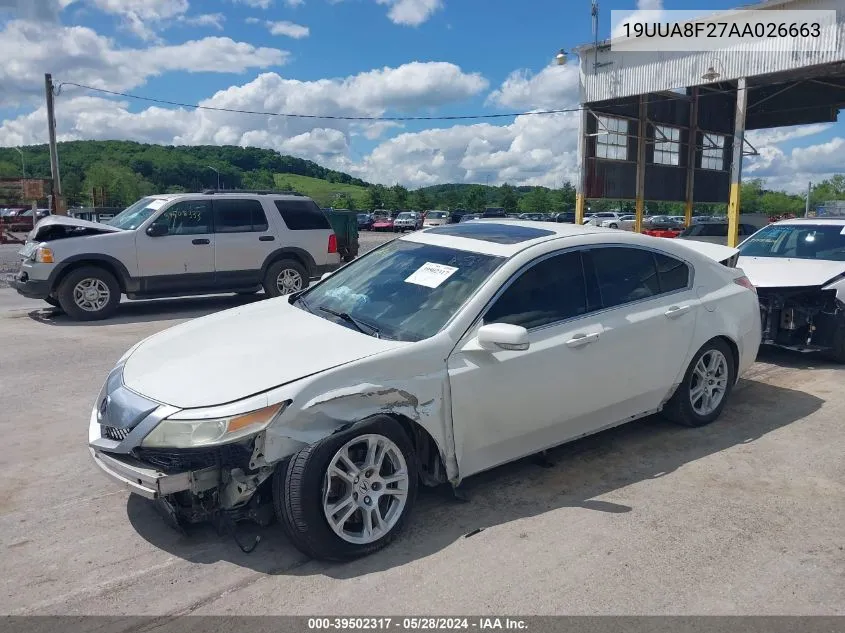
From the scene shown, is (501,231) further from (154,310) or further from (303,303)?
(154,310)

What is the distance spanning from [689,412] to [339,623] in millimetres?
3305

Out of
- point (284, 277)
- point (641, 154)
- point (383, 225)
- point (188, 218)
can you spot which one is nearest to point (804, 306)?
point (284, 277)

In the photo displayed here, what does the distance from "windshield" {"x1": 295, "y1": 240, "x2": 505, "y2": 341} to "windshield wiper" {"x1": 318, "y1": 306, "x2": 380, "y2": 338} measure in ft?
0.04

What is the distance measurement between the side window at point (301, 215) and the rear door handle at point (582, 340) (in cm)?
848

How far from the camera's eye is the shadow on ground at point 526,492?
341 cm

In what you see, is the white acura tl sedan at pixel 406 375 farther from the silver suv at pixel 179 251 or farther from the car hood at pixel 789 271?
the silver suv at pixel 179 251

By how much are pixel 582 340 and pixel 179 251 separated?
8.21 meters

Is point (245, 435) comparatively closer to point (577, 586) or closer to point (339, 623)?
point (339, 623)

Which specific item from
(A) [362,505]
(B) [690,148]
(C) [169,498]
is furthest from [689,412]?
(B) [690,148]

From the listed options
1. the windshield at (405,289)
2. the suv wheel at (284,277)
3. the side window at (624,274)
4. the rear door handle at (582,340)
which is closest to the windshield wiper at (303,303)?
the windshield at (405,289)

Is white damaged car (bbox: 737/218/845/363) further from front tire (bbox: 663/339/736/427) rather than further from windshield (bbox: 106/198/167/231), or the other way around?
windshield (bbox: 106/198/167/231)

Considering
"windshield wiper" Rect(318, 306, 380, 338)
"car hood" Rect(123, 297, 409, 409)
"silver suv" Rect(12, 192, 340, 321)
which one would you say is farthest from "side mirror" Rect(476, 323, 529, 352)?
"silver suv" Rect(12, 192, 340, 321)

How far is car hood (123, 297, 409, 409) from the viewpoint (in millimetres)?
3324

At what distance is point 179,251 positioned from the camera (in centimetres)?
1083
